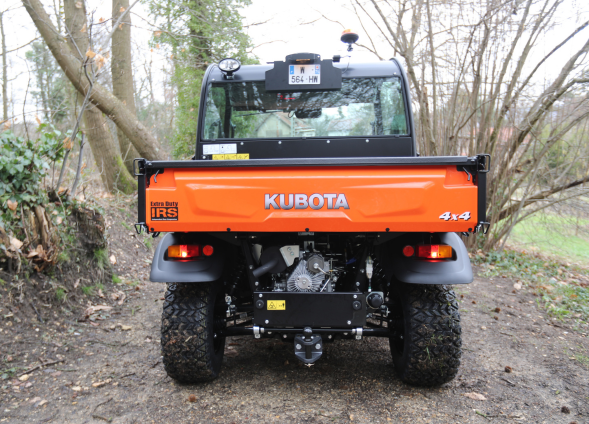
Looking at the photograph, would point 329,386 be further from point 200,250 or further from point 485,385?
point 200,250

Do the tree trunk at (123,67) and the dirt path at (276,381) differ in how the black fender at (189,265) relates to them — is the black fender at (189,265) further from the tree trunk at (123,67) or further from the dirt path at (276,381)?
the tree trunk at (123,67)

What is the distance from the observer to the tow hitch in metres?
2.70

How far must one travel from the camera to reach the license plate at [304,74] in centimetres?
376

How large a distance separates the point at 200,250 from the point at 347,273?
1.03 meters

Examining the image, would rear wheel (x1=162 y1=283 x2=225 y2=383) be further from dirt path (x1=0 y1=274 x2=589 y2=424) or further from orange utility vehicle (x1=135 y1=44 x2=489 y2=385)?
dirt path (x1=0 y1=274 x2=589 y2=424)

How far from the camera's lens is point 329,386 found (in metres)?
3.01

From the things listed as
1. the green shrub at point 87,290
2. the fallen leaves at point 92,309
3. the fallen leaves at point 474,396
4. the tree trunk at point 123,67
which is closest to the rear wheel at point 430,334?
the fallen leaves at point 474,396

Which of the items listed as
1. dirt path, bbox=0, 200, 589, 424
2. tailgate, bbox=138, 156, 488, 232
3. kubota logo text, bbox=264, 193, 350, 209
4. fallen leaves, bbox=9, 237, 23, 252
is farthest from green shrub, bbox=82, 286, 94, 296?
kubota logo text, bbox=264, 193, 350, 209

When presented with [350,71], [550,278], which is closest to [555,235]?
[550,278]

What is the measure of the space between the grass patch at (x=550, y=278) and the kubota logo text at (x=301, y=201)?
3381 millimetres

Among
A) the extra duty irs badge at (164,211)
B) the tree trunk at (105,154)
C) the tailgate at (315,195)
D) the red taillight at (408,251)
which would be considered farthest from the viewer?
the tree trunk at (105,154)

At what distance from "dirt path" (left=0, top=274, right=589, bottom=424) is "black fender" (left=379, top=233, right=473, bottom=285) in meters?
0.82

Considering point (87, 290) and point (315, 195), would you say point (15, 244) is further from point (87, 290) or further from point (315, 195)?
point (315, 195)

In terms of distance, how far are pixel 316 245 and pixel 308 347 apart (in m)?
0.66
